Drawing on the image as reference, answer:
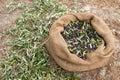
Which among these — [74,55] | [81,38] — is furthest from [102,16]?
[74,55]

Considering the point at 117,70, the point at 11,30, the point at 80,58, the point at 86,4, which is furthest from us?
the point at 86,4

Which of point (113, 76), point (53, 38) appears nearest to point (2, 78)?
point (53, 38)

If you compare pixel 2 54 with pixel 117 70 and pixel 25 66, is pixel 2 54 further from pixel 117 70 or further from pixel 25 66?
pixel 117 70

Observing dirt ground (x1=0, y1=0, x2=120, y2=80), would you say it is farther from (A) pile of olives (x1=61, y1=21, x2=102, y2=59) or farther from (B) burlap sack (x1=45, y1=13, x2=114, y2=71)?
(A) pile of olives (x1=61, y1=21, x2=102, y2=59)

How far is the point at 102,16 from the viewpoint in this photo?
299 cm

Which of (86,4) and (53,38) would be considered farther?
(86,4)

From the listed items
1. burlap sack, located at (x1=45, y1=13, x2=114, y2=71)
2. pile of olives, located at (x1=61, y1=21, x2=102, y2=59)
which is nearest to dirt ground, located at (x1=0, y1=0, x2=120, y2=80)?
burlap sack, located at (x1=45, y1=13, x2=114, y2=71)

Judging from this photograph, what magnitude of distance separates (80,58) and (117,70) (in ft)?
1.34

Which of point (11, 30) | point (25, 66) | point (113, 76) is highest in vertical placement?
point (11, 30)

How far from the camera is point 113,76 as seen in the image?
2514 mm

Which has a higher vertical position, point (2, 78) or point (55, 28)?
point (55, 28)

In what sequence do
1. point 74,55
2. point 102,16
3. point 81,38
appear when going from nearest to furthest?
Answer: point 74,55 → point 81,38 → point 102,16

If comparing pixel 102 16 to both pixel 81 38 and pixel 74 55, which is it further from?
pixel 74 55

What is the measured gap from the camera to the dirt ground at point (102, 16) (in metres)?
2.52
